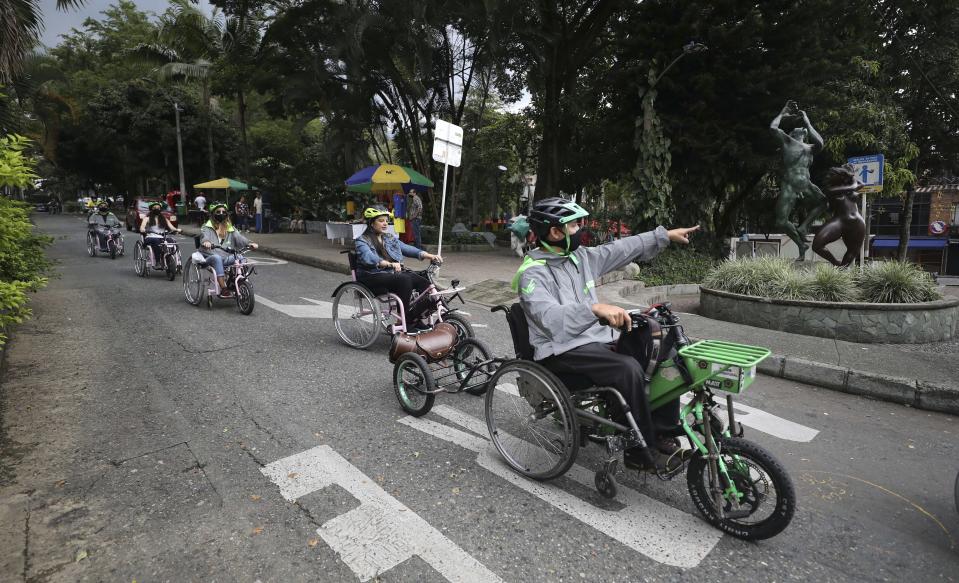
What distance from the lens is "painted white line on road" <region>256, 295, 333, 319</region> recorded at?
8039mm

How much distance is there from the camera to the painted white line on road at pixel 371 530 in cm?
251

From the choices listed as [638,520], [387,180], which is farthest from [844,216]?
[387,180]

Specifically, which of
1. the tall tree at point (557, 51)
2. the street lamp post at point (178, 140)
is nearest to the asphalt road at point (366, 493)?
the tall tree at point (557, 51)

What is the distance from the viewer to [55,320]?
735cm

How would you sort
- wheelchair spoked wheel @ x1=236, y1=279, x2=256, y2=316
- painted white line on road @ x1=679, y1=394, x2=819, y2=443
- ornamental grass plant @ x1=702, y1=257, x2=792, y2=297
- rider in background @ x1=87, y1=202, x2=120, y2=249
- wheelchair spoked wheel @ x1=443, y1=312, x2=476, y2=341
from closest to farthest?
1. painted white line on road @ x1=679, y1=394, x2=819, y2=443
2. wheelchair spoked wheel @ x1=443, y1=312, x2=476, y2=341
3. ornamental grass plant @ x1=702, y1=257, x2=792, y2=297
4. wheelchair spoked wheel @ x1=236, y1=279, x2=256, y2=316
5. rider in background @ x1=87, y1=202, x2=120, y2=249

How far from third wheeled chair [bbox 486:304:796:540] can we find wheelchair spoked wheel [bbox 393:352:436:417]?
0.96m

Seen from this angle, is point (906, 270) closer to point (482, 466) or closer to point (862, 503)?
point (862, 503)

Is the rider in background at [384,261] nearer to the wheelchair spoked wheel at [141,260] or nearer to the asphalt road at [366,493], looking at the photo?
the asphalt road at [366,493]

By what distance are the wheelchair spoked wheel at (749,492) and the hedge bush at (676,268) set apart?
8.93 metres

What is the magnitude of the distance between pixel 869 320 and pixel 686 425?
5.27 meters

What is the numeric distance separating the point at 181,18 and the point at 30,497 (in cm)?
2749

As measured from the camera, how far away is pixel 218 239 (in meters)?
8.44

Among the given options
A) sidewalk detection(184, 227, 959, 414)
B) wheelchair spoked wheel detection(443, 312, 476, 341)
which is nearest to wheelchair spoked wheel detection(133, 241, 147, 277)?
sidewalk detection(184, 227, 959, 414)

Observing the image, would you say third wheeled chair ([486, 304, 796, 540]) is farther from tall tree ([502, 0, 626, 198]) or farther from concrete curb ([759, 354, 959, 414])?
tall tree ([502, 0, 626, 198])
